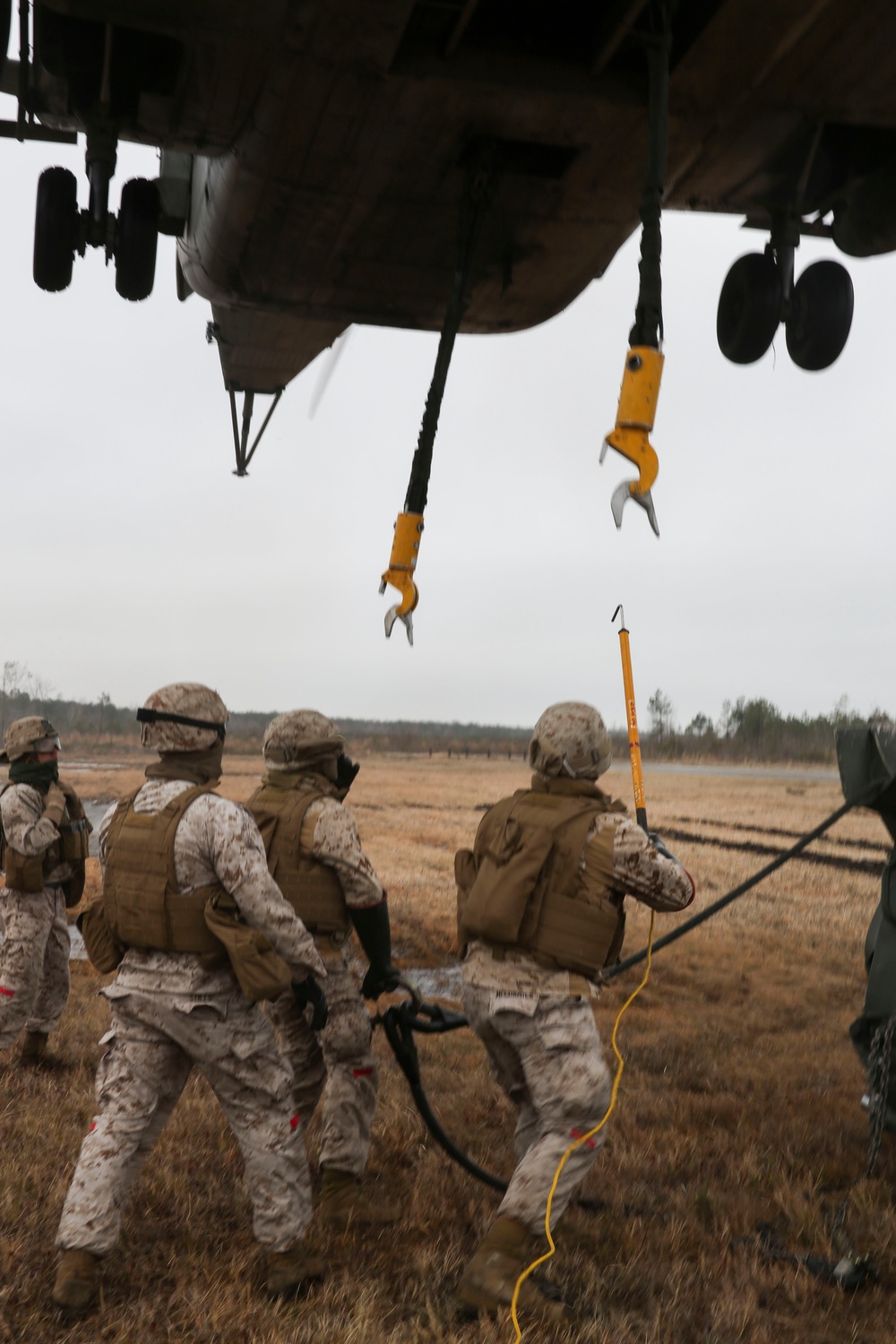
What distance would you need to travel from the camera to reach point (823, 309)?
7742 millimetres

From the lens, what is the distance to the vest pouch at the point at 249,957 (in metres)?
3.50

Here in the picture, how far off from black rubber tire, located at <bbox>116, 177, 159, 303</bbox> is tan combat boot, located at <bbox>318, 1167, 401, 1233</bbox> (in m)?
6.22

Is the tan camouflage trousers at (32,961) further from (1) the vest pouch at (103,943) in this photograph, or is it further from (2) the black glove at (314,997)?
(2) the black glove at (314,997)

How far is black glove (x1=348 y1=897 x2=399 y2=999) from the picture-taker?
428 centimetres

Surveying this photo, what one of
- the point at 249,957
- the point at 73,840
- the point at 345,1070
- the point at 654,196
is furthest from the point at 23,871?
the point at 654,196

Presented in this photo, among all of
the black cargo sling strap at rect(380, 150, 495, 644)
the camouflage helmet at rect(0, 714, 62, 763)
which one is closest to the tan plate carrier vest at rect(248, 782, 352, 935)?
the black cargo sling strap at rect(380, 150, 495, 644)

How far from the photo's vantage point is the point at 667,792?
19062 mm

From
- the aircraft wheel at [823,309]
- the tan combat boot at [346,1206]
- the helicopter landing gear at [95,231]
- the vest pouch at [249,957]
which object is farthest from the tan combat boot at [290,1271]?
the aircraft wheel at [823,309]

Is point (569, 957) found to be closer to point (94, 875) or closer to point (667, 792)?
point (94, 875)

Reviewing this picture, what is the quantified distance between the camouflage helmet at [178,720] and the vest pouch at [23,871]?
2429 mm

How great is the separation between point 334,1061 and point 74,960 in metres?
5.84

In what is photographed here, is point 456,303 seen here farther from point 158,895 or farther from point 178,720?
point 158,895

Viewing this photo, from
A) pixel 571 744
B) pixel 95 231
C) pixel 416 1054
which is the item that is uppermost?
pixel 95 231

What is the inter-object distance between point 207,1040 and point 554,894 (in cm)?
129
